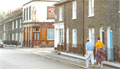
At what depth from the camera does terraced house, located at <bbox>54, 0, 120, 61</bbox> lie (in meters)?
18.6

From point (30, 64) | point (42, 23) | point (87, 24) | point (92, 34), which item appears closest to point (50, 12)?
point (42, 23)

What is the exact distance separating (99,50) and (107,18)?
15.5ft

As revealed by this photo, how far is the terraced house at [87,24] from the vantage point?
60.9 ft

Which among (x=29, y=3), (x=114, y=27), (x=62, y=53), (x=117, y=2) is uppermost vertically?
(x=29, y=3)

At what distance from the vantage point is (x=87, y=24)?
23922 mm

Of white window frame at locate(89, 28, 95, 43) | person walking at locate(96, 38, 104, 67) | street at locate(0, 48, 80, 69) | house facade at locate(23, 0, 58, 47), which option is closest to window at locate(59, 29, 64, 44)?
white window frame at locate(89, 28, 95, 43)

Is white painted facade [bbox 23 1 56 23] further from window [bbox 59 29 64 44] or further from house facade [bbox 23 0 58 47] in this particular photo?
window [bbox 59 29 64 44]

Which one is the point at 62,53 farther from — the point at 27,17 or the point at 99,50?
the point at 27,17

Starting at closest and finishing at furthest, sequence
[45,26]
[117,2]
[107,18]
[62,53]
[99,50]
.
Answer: [99,50], [117,2], [107,18], [62,53], [45,26]

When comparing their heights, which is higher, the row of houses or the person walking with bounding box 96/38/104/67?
the row of houses

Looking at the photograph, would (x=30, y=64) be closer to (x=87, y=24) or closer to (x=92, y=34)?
(x=92, y=34)

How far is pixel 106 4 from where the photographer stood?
1997cm

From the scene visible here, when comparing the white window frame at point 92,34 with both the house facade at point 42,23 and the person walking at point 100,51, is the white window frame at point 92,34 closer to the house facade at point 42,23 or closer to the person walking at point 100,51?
the person walking at point 100,51

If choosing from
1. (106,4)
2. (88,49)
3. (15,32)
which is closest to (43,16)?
(15,32)
